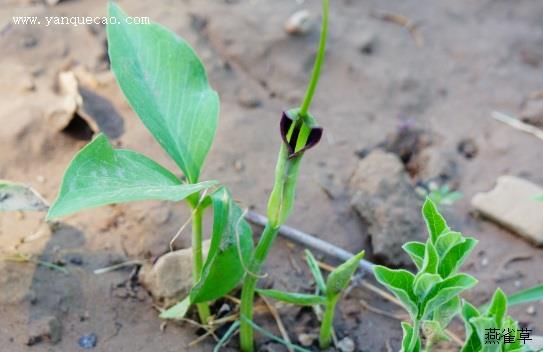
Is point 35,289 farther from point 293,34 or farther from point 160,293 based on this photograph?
point 293,34

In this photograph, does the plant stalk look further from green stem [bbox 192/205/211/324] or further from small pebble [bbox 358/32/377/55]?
small pebble [bbox 358/32/377/55]

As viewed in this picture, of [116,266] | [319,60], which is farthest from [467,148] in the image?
[319,60]

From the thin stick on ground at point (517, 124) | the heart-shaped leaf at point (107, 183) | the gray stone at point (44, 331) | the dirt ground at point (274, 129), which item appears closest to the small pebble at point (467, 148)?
the dirt ground at point (274, 129)

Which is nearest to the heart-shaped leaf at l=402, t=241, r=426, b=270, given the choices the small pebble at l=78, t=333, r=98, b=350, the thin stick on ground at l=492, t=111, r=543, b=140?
the small pebble at l=78, t=333, r=98, b=350

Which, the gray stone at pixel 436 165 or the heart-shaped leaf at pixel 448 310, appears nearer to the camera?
the heart-shaped leaf at pixel 448 310

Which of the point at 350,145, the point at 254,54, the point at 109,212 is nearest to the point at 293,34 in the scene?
the point at 254,54

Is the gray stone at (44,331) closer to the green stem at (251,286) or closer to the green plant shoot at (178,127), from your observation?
the green plant shoot at (178,127)
